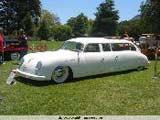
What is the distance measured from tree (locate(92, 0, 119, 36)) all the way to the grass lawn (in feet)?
233

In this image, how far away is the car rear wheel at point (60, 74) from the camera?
38.7 ft

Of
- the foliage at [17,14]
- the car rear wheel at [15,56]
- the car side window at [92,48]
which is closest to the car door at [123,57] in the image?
the car side window at [92,48]

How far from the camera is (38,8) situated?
6688cm

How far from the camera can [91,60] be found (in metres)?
12.8

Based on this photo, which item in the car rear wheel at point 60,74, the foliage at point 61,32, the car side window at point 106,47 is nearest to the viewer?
the car rear wheel at point 60,74

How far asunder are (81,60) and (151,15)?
20.9 meters

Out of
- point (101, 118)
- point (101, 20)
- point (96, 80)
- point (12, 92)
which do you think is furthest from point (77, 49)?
point (101, 20)

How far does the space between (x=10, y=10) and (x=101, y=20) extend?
25225mm

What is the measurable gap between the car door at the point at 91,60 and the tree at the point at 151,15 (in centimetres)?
1907

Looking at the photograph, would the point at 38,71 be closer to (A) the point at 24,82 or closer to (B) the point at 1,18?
(A) the point at 24,82

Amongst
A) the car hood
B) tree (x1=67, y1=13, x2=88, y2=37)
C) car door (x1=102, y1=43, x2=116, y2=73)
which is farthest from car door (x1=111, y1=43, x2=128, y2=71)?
tree (x1=67, y1=13, x2=88, y2=37)

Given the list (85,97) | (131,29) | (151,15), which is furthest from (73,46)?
(131,29)

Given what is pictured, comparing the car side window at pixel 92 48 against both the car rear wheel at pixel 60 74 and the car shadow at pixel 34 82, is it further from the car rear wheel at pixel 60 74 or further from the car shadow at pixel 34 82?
the car shadow at pixel 34 82

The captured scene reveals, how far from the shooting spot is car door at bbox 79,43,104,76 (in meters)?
12.6
